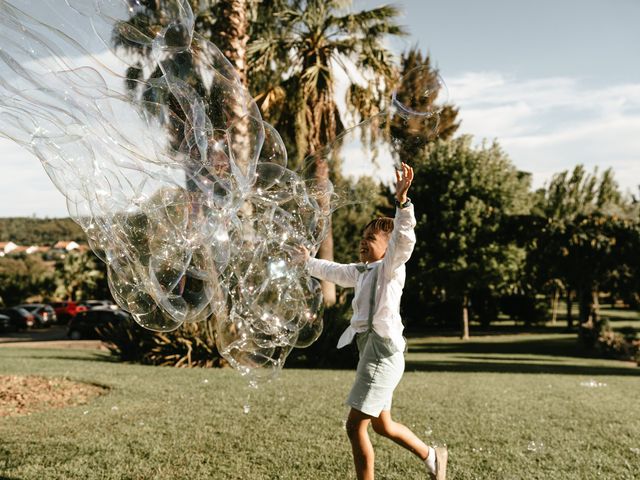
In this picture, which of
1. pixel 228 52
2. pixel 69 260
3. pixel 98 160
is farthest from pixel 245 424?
pixel 69 260

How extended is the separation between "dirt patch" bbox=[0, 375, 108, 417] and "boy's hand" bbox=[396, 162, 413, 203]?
5.68m

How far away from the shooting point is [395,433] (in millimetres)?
4082

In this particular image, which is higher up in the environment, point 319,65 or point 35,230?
point 35,230

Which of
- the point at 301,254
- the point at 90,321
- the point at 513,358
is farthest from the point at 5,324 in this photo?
the point at 301,254

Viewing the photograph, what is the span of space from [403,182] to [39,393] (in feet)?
22.0

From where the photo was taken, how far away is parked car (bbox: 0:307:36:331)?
36.8 metres

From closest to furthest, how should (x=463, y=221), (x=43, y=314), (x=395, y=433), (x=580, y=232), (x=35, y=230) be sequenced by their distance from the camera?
(x=395, y=433), (x=580, y=232), (x=463, y=221), (x=43, y=314), (x=35, y=230)

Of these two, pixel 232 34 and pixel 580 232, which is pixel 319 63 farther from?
pixel 580 232

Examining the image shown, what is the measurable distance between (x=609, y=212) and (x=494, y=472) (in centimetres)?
2202

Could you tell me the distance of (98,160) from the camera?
3902mm

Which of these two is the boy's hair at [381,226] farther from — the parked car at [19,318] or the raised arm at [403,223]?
the parked car at [19,318]

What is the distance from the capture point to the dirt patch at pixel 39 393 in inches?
292

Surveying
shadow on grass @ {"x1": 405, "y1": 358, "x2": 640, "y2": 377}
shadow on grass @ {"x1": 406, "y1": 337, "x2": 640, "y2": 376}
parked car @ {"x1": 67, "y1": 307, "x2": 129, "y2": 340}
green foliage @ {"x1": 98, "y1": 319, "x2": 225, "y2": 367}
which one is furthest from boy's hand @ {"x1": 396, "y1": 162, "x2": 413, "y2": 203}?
parked car @ {"x1": 67, "y1": 307, "x2": 129, "y2": 340}

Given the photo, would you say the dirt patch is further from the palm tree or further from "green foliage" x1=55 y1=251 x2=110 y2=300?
"green foliage" x1=55 y1=251 x2=110 y2=300
